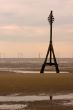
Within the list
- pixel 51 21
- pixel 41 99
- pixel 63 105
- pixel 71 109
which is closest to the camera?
pixel 71 109

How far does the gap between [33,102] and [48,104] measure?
3.82ft

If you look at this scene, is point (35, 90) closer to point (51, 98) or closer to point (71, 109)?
point (51, 98)

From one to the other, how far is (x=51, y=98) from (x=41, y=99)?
81 centimetres

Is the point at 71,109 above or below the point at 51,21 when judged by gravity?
below

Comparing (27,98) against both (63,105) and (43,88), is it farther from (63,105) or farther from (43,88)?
(43,88)

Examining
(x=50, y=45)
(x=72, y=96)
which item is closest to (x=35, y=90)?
(x=72, y=96)

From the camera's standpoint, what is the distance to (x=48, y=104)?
20.3 metres

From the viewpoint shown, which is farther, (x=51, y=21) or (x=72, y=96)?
(x=51, y=21)

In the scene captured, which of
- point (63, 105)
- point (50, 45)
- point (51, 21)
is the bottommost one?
point (63, 105)

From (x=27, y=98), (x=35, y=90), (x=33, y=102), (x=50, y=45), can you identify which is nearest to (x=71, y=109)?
(x=33, y=102)

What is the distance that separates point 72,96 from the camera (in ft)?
78.6

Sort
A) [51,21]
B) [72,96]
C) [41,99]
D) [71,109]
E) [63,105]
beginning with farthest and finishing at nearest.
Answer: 1. [51,21]
2. [72,96]
3. [41,99]
4. [63,105]
5. [71,109]

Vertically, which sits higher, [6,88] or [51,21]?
[51,21]

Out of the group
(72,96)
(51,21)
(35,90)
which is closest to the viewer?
(72,96)
